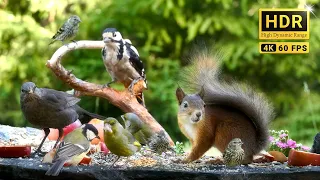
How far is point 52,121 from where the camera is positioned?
2.70 m

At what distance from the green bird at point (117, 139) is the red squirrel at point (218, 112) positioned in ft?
0.71

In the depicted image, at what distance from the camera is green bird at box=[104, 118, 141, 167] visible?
2.37 meters

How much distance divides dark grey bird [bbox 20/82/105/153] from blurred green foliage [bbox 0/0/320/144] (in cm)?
276

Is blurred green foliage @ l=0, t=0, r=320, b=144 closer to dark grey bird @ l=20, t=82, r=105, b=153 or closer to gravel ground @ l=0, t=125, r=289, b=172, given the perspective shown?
gravel ground @ l=0, t=125, r=289, b=172

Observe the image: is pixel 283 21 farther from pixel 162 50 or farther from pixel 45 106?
pixel 162 50

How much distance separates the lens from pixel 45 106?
2.65 metres

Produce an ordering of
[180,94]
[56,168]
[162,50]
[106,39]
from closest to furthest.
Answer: [56,168] < [180,94] < [106,39] < [162,50]

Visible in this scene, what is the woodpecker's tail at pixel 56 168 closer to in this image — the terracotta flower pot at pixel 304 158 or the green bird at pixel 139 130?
the green bird at pixel 139 130

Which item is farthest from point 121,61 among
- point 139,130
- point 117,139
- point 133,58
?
→ point 117,139

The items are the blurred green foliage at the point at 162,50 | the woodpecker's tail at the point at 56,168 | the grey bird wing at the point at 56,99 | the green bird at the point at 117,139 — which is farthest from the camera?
the blurred green foliage at the point at 162,50

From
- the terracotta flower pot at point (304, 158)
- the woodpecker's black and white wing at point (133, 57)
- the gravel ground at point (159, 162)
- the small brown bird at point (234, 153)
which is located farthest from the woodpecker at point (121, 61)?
the terracotta flower pot at point (304, 158)

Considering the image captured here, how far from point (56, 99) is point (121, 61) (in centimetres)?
69

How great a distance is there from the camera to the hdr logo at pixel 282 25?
11.0 feet

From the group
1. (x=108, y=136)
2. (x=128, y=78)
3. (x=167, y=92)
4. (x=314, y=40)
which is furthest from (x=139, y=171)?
(x=314, y=40)
